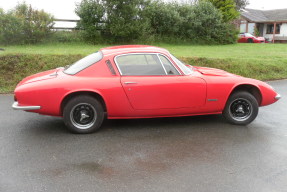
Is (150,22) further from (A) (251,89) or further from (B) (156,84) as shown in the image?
(B) (156,84)

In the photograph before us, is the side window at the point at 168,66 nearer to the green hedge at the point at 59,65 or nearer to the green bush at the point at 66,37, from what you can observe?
the green hedge at the point at 59,65

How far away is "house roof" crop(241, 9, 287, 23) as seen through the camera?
40.9 meters

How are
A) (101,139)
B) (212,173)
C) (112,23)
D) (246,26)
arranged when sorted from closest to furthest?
(212,173)
(101,139)
(112,23)
(246,26)

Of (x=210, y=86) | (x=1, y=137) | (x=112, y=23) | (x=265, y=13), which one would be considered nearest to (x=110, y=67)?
(x=210, y=86)

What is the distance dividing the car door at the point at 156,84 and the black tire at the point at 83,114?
0.58 m

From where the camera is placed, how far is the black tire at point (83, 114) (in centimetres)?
458

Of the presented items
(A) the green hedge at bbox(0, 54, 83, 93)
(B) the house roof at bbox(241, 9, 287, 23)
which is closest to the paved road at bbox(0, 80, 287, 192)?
(A) the green hedge at bbox(0, 54, 83, 93)

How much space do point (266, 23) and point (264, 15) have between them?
2766 mm

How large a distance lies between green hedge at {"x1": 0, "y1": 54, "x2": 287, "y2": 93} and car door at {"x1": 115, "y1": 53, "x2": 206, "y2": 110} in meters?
4.51

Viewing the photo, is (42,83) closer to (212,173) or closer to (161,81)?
(161,81)

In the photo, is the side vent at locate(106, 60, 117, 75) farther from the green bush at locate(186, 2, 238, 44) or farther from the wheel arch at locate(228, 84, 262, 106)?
the green bush at locate(186, 2, 238, 44)

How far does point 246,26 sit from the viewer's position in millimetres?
42844

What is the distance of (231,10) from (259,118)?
61.5 feet

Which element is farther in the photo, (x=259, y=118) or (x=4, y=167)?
(x=259, y=118)
